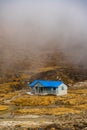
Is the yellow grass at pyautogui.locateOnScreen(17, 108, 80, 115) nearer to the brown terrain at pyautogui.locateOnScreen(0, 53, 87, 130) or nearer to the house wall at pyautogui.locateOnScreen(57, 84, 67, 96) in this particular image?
the brown terrain at pyautogui.locateOnScreen(0, 53, 87, 130)

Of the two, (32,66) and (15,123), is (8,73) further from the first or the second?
(15,123)

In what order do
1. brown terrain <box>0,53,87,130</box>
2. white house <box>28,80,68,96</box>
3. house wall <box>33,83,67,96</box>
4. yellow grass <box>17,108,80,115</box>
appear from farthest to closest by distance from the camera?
house wall <box>33,83,67,96</box>
white house <box>28,80,68,96</box>
yellow grass <box>17,108,80,115</box>
brown terrain <box>0,53,87,130</box>

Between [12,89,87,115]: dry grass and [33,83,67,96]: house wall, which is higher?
[33,83,67,96]: house wall

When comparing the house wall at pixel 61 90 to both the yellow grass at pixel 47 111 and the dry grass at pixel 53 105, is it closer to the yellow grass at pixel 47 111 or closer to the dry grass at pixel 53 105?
the dry grass at pixel 53 105

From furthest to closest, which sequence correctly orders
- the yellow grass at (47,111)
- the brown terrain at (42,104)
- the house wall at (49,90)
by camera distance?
the house wall at (49,90)
the yellow grass at (47,111)
the brown terrain at (42,104)

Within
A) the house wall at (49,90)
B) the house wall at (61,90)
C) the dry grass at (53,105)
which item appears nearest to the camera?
the dry grass at (53,105)

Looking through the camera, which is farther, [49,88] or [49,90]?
[49,90]

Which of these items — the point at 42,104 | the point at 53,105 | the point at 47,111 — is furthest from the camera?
the point at 42,104

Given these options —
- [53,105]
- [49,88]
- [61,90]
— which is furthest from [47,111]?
[61,90]

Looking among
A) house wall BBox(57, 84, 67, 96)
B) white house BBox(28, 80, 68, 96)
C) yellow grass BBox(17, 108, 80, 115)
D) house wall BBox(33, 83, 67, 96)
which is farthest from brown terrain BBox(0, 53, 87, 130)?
white house BBox(28, 80, 68, 96)

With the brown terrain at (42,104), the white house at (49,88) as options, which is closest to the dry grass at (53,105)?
the brown terrain at (42,104)

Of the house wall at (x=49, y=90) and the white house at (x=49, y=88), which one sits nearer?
the white house at (x=49, y=88)

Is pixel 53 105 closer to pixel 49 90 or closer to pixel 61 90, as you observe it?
pixel 49 90
